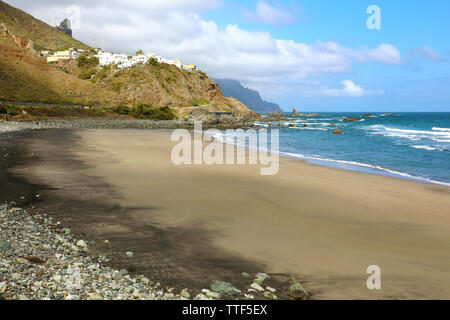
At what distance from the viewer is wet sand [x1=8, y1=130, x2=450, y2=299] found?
6862mm

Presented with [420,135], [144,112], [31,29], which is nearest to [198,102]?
[144,112]

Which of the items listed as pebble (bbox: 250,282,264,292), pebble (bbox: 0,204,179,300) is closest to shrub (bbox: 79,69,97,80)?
pebble (bbox: 0,204,179,300)

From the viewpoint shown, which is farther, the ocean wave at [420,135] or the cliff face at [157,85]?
the cliff face at [157,85]

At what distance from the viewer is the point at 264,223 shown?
10117 mm

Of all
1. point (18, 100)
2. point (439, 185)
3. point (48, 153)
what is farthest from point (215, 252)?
point (18, 100)

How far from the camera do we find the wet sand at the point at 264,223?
6.86 m

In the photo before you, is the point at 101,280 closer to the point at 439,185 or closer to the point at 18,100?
the point at 439,185

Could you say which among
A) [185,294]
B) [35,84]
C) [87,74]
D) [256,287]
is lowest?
[256,287]

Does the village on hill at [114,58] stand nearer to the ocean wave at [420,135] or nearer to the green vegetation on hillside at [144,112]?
the green vegetation on hillside at [144,112]

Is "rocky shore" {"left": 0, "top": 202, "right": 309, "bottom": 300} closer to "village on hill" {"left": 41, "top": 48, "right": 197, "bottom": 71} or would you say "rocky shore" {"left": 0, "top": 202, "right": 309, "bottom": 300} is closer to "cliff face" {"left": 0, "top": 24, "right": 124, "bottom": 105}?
"cliff face" {"left": 0, "top": 24, "right": 124, "bottom": 105}

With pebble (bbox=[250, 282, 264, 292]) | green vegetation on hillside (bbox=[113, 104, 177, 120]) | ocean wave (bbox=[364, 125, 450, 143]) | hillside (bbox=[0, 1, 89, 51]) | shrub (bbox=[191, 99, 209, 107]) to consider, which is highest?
hillside (bbox=[0, 1, 89, 51])

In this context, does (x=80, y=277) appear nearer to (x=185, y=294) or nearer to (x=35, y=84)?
(x=185, y=294)

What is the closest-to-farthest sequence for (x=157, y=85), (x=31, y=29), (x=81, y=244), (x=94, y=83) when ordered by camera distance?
(x=81, y=244) → (x=157, y=85) → (x=94, y=83) → (x=31, y=29)

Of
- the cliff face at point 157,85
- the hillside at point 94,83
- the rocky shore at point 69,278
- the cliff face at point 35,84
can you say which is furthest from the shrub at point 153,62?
the rocky shore at point 69,278
